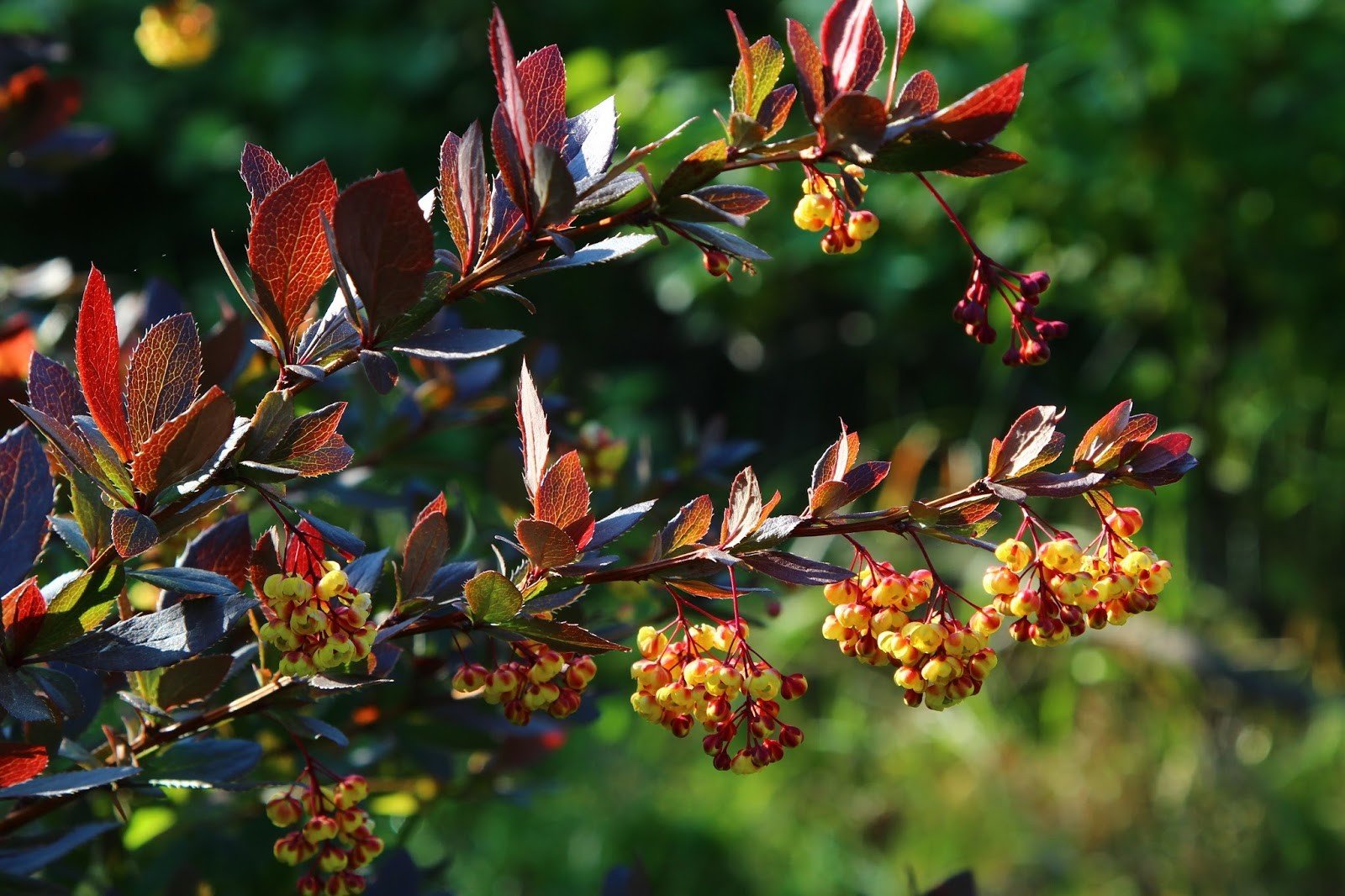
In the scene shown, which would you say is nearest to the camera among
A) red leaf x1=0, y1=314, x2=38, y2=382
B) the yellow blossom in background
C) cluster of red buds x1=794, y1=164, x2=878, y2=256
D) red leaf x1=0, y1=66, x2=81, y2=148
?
cluster of red buds x1=794, y1=164, x2=878, y2=256

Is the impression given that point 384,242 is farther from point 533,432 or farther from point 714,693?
point 714,693

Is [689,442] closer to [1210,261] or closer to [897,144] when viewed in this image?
[897,144]

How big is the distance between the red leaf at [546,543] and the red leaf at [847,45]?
0.24 m

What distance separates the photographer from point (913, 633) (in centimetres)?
59

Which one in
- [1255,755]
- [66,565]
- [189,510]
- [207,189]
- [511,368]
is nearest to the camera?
[189,510]

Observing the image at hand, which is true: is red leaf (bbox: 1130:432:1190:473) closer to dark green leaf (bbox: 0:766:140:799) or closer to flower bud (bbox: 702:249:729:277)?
flower bud (bbox: 702:249:729:277)

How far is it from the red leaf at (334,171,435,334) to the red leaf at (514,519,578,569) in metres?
0.11

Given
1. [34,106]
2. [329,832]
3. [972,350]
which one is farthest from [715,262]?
[972,350]

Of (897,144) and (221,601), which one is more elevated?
(897,144)

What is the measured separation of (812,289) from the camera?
3.88 meters

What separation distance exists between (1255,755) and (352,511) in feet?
7.85

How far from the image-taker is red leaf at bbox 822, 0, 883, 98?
0.58 m

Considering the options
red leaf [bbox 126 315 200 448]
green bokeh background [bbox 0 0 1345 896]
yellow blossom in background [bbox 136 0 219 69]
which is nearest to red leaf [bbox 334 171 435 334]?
red leaf [bbox 126 315 200 448]

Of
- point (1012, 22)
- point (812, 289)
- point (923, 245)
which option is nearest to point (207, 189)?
point (812, 289)
